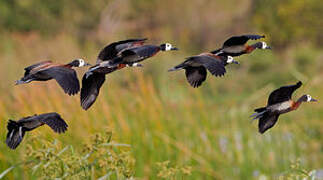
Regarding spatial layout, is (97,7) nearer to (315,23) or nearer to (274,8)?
(274,8)

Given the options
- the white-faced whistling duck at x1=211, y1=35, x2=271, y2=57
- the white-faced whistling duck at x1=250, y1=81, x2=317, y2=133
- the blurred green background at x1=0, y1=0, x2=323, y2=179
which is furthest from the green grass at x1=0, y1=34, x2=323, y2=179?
the white-faced whistling duck at x1=211, y1=35, x2=271, y2=57

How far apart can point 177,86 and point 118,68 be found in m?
12.3

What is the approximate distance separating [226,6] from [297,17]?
417 cm

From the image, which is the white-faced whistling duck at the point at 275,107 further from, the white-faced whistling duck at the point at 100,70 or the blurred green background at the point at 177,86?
the white-faced whistling duck at the point at 100,70

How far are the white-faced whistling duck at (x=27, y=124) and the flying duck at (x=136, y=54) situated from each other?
168 mm

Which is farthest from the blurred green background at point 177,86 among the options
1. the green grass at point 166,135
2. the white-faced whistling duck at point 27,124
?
the white-faced whistling duck at point 27,124

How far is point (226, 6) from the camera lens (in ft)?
81.8

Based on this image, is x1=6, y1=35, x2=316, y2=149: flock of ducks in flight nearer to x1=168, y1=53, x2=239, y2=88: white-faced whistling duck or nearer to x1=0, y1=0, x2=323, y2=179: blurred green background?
x1=168, y1=53, x2=239, y2=88: white-faced whistling duck

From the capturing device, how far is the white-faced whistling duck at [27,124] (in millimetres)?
1048

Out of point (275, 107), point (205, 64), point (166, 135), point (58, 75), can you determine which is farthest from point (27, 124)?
point (166, 135)

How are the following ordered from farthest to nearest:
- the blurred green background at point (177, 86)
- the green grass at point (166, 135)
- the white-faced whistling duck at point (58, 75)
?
the blurred green background at point (177, 86) < the green grass at point (166, 135) < the white-faced whistling duck at point (58, 75)

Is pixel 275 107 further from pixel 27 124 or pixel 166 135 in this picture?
pixel 166 135

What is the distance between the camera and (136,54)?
94 cm

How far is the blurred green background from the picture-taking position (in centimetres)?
470
